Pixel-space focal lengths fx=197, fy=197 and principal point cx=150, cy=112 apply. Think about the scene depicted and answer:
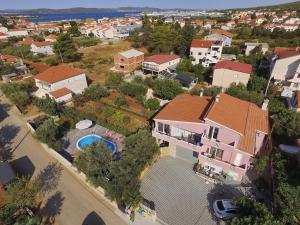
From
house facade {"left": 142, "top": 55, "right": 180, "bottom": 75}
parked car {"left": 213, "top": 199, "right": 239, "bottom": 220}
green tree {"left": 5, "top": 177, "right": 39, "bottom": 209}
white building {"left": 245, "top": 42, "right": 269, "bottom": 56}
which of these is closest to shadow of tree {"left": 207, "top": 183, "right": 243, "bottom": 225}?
parked car {"left": 213, "top": 199, "right": 239, "bottom": 220}

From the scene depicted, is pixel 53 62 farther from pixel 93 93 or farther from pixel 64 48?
pixel 93 93

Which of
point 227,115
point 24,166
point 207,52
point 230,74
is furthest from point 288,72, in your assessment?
point 24,166

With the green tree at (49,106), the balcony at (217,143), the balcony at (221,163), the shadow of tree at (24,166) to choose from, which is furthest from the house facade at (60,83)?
the balcony at (221,163)

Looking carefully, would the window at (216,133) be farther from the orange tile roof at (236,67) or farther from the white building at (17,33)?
the white building at (17,33)

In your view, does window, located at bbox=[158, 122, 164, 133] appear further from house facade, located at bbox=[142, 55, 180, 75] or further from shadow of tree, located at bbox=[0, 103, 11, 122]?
shadow of tree, located at bbox=[0, 103, 11, 122]

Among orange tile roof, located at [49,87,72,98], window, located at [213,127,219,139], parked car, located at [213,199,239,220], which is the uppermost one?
window, located at [213,127,219,139]

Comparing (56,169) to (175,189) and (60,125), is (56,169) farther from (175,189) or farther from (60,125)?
(175,189)
